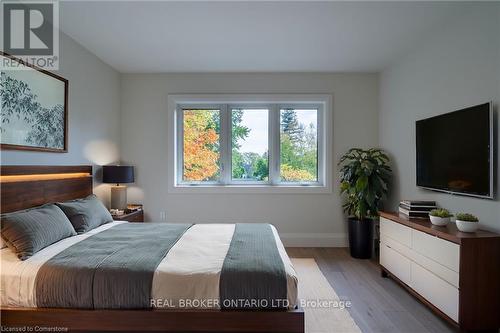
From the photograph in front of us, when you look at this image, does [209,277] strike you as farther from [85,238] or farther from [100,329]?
[85,238]

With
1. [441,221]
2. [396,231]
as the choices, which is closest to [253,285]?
[441,221]

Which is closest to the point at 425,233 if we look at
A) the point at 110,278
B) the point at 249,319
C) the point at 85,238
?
the point at 249,319

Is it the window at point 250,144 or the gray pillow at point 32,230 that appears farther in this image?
the window at point 250,144

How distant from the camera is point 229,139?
14.6ft

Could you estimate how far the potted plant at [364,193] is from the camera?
367 centimetres

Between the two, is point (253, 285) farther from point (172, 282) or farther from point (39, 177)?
point (39, 177)

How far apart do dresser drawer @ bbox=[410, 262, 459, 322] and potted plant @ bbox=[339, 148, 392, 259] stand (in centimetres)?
117

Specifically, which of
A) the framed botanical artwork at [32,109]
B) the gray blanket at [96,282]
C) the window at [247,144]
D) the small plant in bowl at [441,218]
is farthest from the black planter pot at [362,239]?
the framed botanical artwork at [32,109]

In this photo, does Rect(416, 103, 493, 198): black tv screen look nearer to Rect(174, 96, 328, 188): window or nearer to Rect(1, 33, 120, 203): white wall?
Rect(174, 96, 328, 188): window

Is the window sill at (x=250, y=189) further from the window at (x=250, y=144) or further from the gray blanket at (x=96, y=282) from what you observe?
the gray blanket at (x=96, y=282)

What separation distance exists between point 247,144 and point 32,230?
2969 millimetres

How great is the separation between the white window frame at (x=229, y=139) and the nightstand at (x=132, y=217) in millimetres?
587

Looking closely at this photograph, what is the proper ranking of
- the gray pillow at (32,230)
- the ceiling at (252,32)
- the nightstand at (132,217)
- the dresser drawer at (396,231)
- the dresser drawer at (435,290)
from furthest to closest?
1. the nightstand at (132,217)
2. the dresser drawer at (396,231)
3. the ceiling at (252,32)
4. the dresser drawer at (435,290)
5. the gray pillow at (32,230)

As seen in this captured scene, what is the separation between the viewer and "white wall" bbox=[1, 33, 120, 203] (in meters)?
3.02
